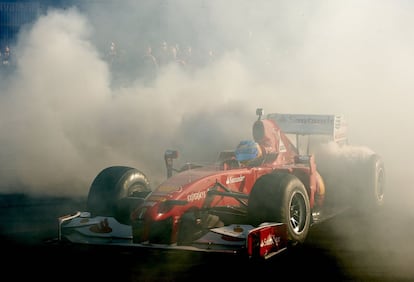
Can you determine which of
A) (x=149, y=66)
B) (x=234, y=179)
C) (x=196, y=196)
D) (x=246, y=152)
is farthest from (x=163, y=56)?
(x=196, y=196)

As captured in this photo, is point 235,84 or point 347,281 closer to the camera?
point 347,281

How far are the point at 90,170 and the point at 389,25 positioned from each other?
9.40 metres

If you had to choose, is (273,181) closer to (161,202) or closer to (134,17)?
(161,202)

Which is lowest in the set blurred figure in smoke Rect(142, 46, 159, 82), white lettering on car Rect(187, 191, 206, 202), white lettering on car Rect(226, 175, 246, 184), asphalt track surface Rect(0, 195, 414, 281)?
asphalt track surface Rect(0, 195, 414, 281)

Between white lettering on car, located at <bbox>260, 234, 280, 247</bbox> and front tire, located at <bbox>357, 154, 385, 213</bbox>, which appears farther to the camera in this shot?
front tire, located at <bbox>357, 154, 385, 213</bbox>

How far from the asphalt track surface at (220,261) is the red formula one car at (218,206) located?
0.18 metres

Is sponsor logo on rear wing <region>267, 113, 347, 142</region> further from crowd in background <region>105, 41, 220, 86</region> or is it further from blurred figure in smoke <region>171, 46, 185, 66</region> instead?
blurred figure in smoke <region>171, 46, 185, 66</region>

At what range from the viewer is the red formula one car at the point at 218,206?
6.66m

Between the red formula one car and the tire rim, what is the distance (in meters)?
0.01

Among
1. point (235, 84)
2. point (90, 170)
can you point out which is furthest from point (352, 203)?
point (235, 84)

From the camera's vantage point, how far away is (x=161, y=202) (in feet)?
22.4

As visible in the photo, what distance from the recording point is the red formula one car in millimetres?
6664

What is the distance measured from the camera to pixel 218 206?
748cm

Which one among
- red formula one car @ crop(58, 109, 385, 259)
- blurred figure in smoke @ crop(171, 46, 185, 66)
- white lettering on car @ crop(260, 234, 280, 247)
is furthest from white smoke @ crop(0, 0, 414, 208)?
white lettering on car @ crop(260, 234, 280, 247)
